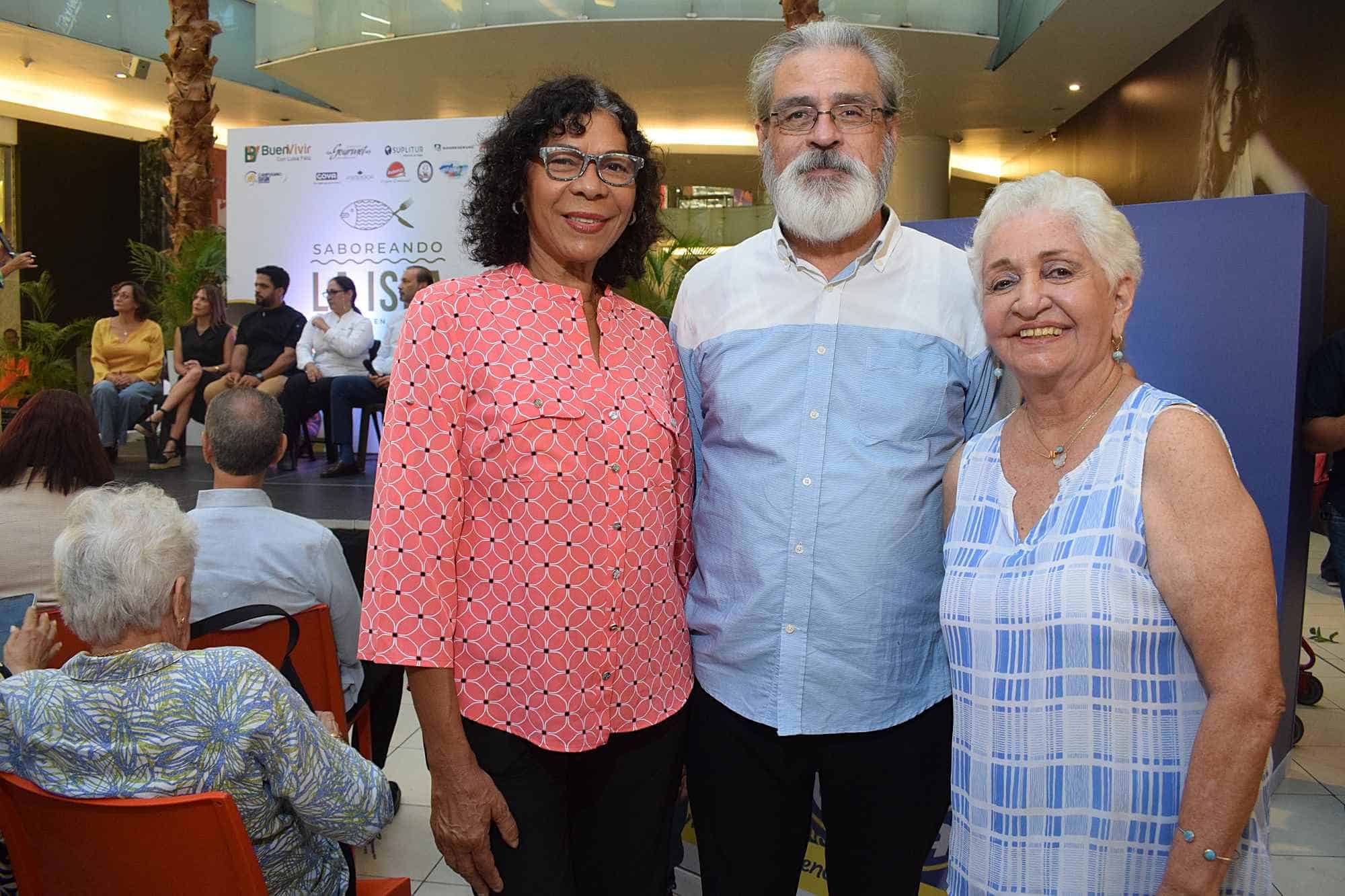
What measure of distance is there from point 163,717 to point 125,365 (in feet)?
27.2

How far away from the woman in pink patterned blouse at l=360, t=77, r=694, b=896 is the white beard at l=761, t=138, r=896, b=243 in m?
0.30

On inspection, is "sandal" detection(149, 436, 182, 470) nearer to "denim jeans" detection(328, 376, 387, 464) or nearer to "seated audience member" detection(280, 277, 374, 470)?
"seated audience member" detection(280, 277, 374, 470)

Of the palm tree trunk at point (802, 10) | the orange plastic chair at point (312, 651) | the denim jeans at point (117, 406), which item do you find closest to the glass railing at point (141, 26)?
the denim jeans at point (117, 406)

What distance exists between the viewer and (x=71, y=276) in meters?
16.3

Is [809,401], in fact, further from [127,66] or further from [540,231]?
[127,66]

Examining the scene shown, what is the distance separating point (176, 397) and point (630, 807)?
7761 millimetres

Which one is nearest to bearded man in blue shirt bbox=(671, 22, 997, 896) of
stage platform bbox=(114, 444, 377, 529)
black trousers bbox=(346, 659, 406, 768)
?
black trousers bbox=(346, 659, 406, 768)

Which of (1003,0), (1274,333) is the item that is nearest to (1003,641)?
(1274,333)

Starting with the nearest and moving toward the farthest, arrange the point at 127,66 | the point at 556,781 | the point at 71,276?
the point at 556,781 < the point at 127,66 < the point at 71,276

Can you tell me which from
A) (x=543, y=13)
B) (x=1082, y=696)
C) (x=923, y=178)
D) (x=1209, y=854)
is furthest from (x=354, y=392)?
(x=923, y=178)

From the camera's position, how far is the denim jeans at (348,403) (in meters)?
7.72

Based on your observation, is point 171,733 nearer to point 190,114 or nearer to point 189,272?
point 189,272

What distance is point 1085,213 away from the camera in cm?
149

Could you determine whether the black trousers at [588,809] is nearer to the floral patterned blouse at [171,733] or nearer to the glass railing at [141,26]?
the floral patterned blouse at [171,733]
